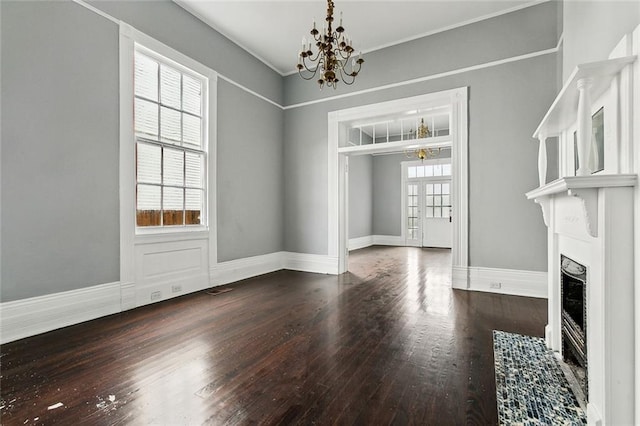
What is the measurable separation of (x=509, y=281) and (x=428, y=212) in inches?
216

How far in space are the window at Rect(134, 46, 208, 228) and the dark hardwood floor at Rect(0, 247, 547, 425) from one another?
1.22 metres

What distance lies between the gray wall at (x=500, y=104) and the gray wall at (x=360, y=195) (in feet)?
13.0

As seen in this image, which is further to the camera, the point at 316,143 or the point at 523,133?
the point at 316,143

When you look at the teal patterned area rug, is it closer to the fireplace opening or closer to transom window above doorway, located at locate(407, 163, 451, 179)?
the fireplace opening

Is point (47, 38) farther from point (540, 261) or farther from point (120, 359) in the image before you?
point (540, 261)

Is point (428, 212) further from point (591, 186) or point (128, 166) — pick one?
point (591, 186)

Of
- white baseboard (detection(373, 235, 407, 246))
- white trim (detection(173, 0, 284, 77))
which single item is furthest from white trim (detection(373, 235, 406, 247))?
white trim (detection(173, 0, 284, 77))

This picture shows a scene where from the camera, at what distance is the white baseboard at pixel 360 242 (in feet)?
28.5

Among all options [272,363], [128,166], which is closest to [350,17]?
[128,166]

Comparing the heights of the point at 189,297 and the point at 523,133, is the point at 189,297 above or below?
below

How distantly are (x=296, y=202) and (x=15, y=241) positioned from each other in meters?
3.86

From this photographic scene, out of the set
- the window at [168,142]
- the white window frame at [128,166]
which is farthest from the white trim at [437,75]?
the white window frame at [128,166]

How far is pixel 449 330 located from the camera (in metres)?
2.81

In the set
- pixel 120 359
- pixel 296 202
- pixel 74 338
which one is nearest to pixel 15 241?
pixel 74 338
